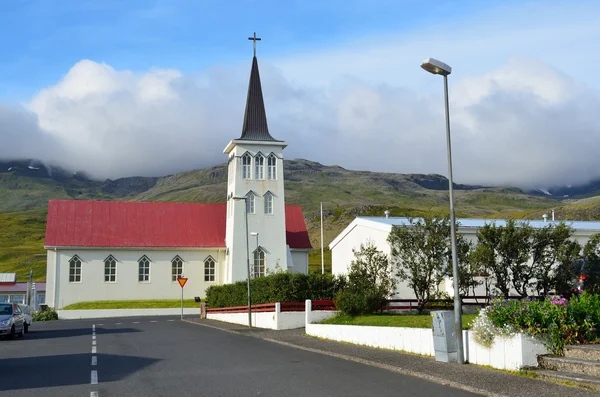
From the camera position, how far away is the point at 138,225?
57844mm

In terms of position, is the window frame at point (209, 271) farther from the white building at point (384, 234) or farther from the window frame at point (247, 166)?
the white building at point (384, 234)

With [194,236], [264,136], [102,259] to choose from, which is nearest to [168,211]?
[194,236]

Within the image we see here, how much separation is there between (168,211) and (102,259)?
310 inches

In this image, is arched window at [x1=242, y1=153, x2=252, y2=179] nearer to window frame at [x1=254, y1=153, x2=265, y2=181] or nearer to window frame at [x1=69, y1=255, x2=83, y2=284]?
window frame at [x1=254, y1=153, x2=265, y2=181]

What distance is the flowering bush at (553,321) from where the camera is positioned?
12578 mm

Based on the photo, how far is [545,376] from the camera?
→ 38.1 ft

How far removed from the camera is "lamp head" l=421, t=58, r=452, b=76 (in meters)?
14.5

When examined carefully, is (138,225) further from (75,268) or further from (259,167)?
(259,167)

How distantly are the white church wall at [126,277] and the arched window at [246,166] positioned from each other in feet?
27.7

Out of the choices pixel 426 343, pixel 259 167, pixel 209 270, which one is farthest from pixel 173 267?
pixel 426 343

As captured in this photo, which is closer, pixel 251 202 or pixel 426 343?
pixel 426 343

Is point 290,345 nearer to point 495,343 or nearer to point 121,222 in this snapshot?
point 495,343

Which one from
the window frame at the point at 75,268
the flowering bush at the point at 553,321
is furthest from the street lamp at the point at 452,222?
the window frame at the point at 75,268

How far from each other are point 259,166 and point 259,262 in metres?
7.74
